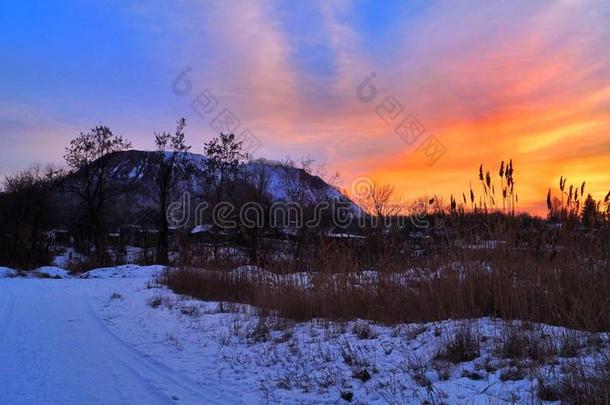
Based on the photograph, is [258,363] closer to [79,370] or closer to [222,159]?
[79,370]

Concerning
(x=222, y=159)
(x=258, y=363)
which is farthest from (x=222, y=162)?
(x=258, y=363)

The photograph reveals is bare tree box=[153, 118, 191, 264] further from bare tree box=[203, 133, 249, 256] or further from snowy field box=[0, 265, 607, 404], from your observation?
snowy field box=[0, 265, 607, 404]

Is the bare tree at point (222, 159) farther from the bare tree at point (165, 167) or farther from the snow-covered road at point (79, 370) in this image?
the snow-covered road at point (79, 370)

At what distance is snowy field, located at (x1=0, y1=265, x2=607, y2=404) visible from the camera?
4.84m

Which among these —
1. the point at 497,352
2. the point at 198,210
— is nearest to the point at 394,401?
the point at 497,352

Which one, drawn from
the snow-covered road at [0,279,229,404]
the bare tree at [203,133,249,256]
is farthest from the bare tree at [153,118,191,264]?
the snow-covered road at [0,279,229,404]

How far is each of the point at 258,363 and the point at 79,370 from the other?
2112 mm

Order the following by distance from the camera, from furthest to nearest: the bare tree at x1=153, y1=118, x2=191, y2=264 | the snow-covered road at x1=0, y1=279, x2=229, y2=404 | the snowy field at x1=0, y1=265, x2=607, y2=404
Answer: the bare tree at x1=153, y1=118, x2=191, y2=264
the snow-covered road at x1=0, y1=279, x2=229, y2=404
the snowy field at x1=0, y1=265, x2=607, y2=404

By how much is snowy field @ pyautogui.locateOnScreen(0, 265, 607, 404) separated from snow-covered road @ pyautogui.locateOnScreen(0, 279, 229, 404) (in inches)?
0.5

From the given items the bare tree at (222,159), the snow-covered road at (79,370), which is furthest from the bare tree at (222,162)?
the snow-covered road at (79,370)

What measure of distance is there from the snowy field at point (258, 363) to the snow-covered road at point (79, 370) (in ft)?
0.04

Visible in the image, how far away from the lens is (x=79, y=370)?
5992mm

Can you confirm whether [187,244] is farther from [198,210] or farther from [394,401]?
[198,210]

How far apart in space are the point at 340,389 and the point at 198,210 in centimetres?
5742
